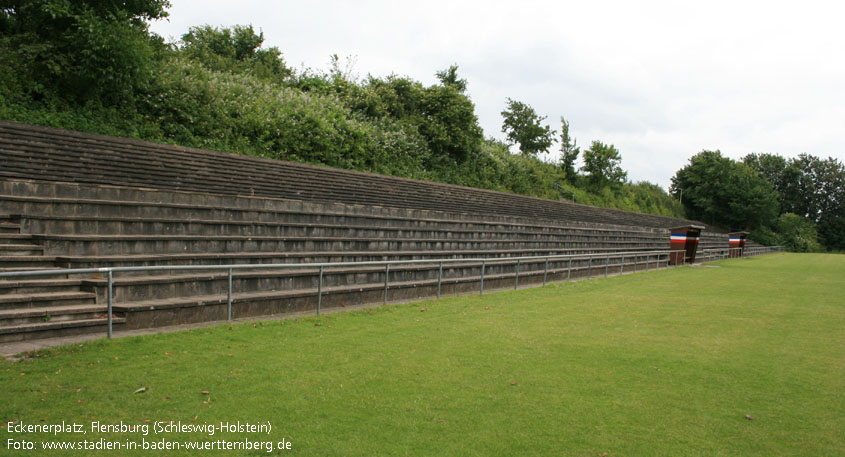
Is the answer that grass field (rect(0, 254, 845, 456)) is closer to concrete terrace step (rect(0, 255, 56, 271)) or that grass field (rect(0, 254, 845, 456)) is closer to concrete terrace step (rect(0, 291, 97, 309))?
concrete terrace step (rect(0, 291, 97, 309))

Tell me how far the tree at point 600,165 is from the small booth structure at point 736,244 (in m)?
13.1

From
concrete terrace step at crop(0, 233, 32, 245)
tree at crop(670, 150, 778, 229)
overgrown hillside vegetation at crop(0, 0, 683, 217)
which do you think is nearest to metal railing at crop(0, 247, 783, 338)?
concrete terrace step at crop(0, 233, 32, 245)

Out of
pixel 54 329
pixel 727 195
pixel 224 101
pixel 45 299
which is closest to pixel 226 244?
pixel 45 299

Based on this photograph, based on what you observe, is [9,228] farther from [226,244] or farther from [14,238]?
[226,244]

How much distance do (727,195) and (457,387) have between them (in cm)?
6492

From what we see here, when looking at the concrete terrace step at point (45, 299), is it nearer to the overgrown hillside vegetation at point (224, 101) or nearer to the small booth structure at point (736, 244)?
the overgrown hillside vegetation at point (224, 101)

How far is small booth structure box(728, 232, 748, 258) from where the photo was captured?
125ft

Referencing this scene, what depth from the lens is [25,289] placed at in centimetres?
680

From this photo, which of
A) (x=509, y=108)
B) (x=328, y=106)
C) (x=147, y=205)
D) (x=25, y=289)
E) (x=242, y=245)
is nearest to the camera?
(x=25, y=289)

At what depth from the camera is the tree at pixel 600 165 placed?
49.2 m

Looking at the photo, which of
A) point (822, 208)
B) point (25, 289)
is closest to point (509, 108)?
point (25, 289)

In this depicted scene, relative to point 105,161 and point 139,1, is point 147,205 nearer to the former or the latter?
point 105,161

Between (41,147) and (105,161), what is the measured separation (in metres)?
1.11

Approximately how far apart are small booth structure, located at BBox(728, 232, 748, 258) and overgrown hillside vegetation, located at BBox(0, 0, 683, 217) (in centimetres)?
1090
